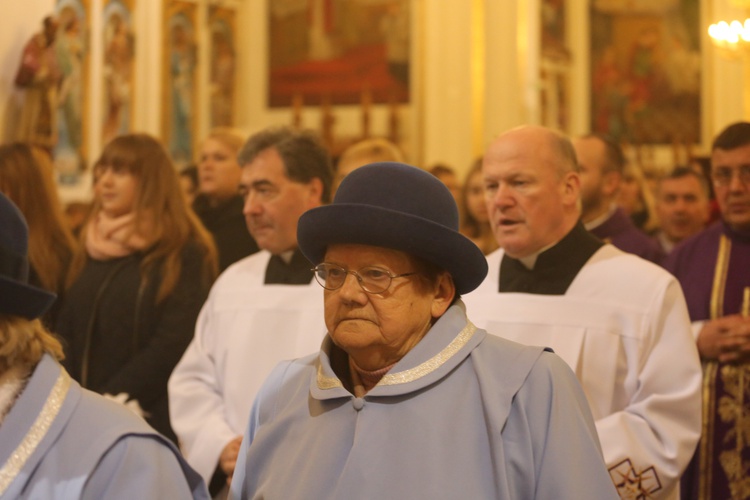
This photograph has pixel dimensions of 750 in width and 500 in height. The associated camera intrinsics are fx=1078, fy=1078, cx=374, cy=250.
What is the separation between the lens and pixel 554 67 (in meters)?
18.3

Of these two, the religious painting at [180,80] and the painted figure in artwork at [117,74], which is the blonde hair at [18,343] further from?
the religious painting at [180,80]

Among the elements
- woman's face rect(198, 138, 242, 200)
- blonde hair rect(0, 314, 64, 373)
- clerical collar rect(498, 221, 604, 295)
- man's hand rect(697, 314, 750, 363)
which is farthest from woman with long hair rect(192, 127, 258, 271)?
blonde hair rect(0, 314, 64, 373)

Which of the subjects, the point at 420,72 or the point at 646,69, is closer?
the point at 420,72

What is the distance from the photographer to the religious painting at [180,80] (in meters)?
15.2

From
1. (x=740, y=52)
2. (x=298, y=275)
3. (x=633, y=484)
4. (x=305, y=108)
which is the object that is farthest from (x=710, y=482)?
(x=305, y=108)

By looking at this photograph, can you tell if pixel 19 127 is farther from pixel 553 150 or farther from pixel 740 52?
pixel 740 52

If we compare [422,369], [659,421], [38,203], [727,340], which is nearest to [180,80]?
[38,203]

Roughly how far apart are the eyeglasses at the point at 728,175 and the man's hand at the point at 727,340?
0.67 m

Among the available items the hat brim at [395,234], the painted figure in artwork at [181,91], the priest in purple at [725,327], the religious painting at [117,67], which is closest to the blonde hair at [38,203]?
the hat brim at [395,234]

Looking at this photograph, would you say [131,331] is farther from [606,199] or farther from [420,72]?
[420,72]

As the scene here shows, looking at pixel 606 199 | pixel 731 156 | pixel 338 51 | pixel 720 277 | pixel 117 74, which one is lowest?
pixel 720 277

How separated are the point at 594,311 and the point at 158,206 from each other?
7.79ft

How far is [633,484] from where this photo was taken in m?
3.96

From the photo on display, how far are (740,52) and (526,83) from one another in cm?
300
